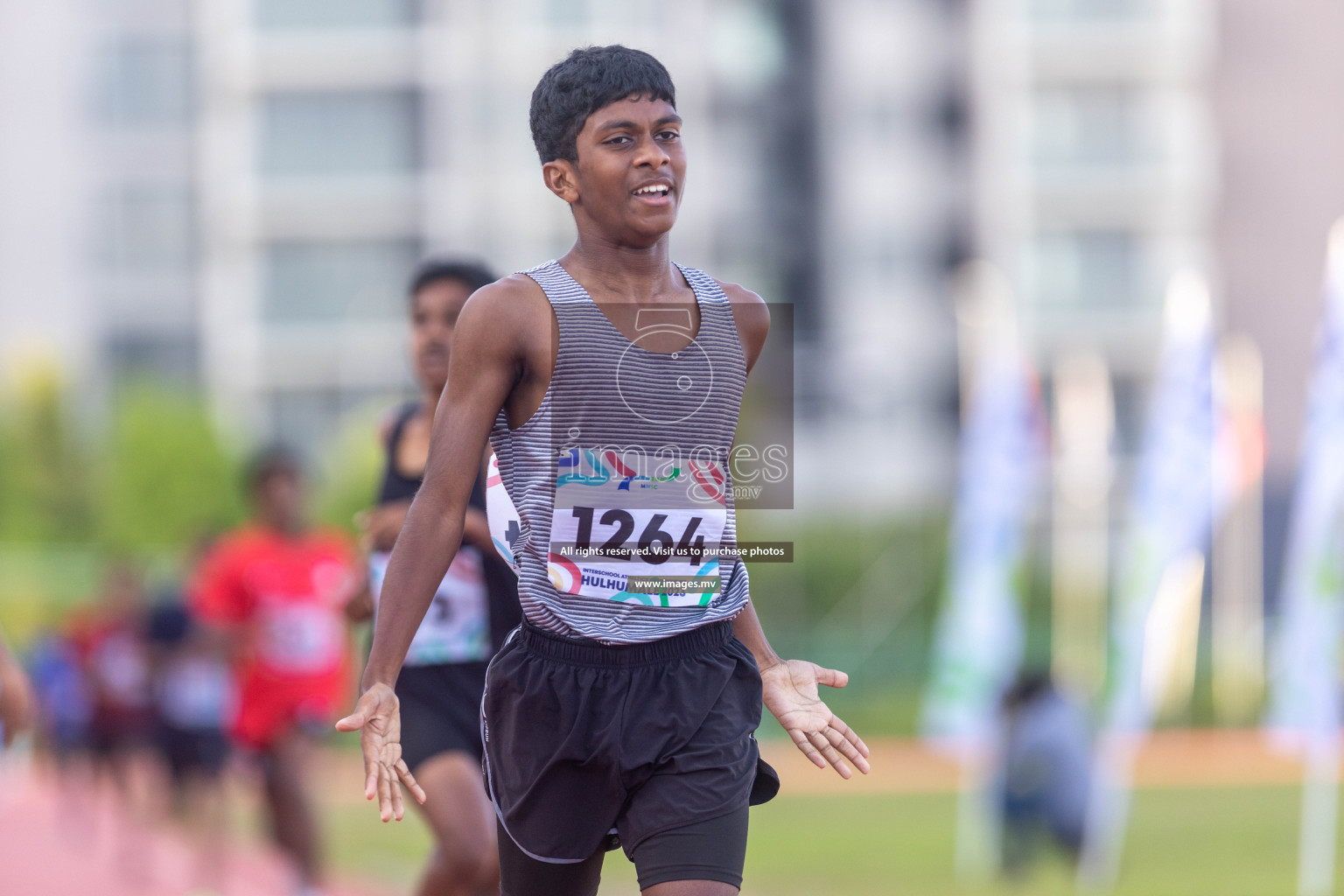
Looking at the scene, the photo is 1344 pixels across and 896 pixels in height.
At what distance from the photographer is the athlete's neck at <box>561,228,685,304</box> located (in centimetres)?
335

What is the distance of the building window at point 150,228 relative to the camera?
43188mm

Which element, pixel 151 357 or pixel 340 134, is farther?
pixel 151 357

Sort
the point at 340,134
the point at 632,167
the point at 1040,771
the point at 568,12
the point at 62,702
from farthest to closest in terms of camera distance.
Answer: the point at 568,12 < the point at 340,134 < the point at 62,702 < the point at 1040,771 < the point at 632,167

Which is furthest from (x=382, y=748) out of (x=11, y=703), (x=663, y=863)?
(x=11, y=703)

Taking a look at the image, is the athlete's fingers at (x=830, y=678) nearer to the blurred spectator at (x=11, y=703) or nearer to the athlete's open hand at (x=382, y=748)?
the athlete's open hand at (x=382, y=748)

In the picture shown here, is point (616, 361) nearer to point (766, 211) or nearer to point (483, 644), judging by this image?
point (483, 644)

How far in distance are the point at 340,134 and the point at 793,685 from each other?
3906 cm

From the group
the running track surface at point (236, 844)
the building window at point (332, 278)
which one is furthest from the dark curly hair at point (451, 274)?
the building window at point (332, 278)

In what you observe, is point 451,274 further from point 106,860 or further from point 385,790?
point 106,860

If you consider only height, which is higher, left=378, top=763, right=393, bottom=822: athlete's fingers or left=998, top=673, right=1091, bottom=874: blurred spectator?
left=378, top=763, right=393, bottom=822: athlete's fingers

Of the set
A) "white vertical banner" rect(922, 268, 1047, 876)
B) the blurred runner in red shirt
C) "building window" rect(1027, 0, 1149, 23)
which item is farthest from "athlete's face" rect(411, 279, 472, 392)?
"building window" rect(1027, 0, 1149, 23)

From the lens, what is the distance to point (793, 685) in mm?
3426

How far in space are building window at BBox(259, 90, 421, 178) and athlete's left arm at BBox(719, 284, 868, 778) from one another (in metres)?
38.4

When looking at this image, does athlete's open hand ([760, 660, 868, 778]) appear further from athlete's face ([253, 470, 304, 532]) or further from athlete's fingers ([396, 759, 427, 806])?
athlete's face ([253, 470, 304, 532])
